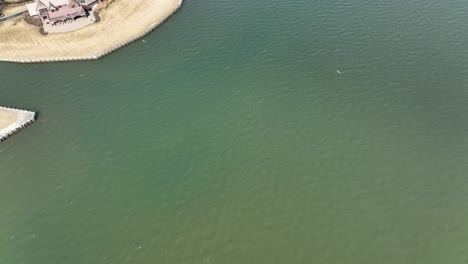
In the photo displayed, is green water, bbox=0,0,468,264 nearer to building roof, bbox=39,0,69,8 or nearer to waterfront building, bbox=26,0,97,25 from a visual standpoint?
waterfront building, bbox=26,0,97,25

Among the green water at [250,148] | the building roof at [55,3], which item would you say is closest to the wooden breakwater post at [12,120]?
the green water at [250,148]

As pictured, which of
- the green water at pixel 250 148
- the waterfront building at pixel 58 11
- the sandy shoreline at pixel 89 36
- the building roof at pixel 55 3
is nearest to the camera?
the green water at pixel 250 148

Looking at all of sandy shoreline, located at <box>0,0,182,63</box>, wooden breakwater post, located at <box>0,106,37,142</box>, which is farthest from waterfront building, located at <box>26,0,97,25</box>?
wooden breakwater post, located at <box>0,106,37,142</box>

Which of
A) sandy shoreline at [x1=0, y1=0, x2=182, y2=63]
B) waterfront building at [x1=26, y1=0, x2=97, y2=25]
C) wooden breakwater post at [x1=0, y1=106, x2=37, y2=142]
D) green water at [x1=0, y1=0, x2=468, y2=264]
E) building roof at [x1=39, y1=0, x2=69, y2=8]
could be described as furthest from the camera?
waterfront building at [x1=26, y1=0, x2=97, y2=25]

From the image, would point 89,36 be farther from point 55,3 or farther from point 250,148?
point 250,148

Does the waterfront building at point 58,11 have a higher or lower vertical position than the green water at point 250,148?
higher

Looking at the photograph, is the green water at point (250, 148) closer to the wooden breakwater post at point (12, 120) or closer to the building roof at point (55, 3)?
the wooden breakwater post at point (12, 120)
